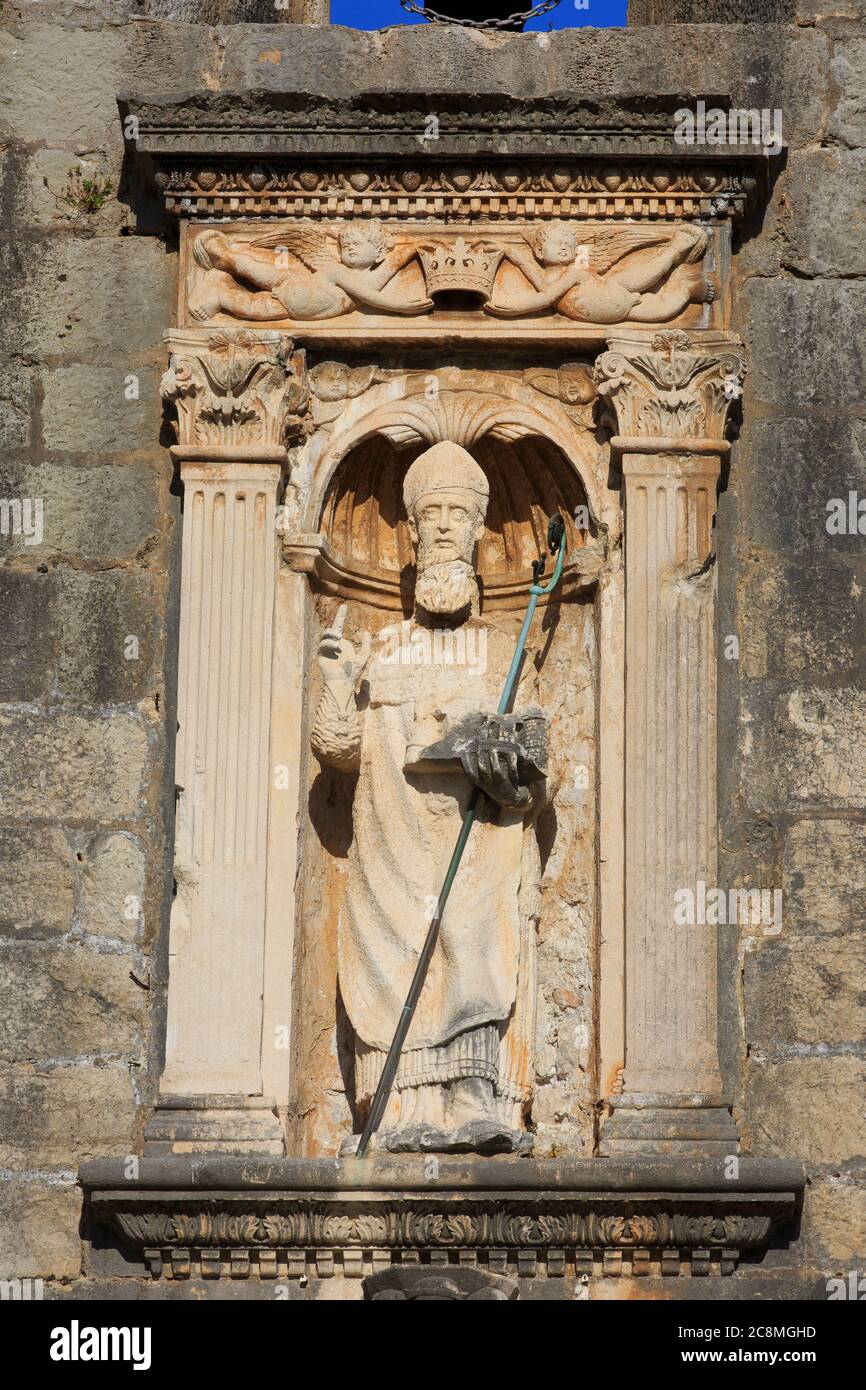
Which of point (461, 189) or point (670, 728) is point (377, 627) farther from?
point (461, 189)

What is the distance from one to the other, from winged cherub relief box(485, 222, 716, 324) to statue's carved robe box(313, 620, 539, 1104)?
4.14 ft

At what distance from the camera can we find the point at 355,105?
10.1 m

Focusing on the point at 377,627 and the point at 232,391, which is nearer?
the point at 232,391

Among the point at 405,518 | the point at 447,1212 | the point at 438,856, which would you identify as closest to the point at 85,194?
the point at 405,518

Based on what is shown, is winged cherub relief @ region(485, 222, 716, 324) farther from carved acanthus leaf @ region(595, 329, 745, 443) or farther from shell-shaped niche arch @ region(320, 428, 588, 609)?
shell-shaped niche arch @ region(320, 428, 588, 609)

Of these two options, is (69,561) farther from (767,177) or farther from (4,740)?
(767,177)

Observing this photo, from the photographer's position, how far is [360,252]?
33.2ft

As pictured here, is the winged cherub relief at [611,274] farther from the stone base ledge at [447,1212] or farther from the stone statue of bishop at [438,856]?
the stone base ledge at [447,1212]

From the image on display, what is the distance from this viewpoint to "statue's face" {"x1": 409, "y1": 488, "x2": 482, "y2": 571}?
33.1ft

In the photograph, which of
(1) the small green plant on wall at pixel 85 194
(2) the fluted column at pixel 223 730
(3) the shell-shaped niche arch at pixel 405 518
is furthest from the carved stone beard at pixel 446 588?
(1) the small green plant on wall at pixel 85 194

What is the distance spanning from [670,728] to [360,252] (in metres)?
1.93

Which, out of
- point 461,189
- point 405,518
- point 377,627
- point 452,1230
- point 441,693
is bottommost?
point 452,1230

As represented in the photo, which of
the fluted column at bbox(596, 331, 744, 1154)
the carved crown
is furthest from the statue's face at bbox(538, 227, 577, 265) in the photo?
the fluted column at bbox(596, 331, 744, 1154)

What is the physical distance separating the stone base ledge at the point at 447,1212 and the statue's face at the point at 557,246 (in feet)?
9.93
